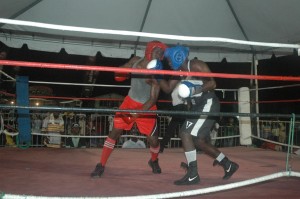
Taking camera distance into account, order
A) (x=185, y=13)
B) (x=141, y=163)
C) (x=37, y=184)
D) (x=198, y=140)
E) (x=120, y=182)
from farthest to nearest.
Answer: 1. (x=185, y=13)
2. (x=141, y=163)
3. (x=198, y=140)
4. (x=120, y=182)
5. (x=37, y=184)

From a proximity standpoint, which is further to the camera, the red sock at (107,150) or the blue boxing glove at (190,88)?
the red sock at (107,150)

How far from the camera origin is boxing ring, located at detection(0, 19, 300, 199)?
1.70 m

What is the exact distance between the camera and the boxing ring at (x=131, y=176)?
1.70 metres

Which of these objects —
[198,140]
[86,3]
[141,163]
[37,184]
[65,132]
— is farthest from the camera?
[65,132]

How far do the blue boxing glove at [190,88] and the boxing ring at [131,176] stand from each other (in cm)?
36

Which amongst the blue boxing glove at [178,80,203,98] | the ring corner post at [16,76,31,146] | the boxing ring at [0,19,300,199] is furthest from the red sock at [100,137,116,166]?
the ring corner post at [16,76,31,146]

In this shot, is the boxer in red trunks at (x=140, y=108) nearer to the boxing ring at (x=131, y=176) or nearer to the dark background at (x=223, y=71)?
the boxing ring at (x=131, y=176)

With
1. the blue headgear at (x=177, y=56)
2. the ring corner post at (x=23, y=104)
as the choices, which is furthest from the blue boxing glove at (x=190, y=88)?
the ring corner post at (x=23, y=104)

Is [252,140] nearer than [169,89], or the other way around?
[169,89]

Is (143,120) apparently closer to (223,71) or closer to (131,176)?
(131,176)

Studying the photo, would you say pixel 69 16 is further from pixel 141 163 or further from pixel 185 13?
pixel 141 163

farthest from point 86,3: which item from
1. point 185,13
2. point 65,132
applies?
point 65,132

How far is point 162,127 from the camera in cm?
739

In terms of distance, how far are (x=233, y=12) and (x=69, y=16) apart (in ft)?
8.04
